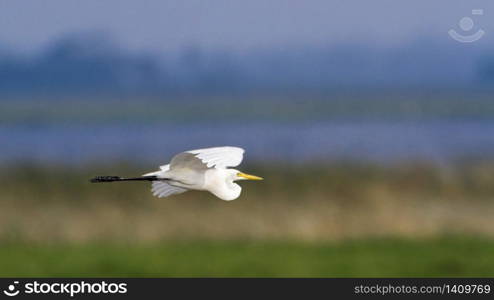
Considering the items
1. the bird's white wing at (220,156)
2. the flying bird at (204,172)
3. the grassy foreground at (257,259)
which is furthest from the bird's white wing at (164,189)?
the grassy foreground at (257,259)

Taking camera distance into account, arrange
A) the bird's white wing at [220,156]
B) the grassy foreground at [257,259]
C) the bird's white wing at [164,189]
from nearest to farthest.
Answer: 1. the bird's white wing at [220,156]
2. the bird's white wing at [164,189]
3. the grassy foreground at [257,259]

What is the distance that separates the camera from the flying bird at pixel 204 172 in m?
4.17

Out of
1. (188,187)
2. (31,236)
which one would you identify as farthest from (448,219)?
(188,187)

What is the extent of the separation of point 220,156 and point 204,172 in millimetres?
151

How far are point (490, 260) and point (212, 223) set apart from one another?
7.48 feet

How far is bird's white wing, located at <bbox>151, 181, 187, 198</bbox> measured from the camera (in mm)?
4391

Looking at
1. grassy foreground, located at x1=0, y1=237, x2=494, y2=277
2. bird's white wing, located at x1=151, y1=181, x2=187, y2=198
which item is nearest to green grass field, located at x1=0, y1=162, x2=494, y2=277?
grassy foreground, located at x1=0, y1=237, x2=494, y2=277

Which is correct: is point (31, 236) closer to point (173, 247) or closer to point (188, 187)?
point (173, 247)

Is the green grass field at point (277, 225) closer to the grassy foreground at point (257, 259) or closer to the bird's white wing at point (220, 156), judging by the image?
the grassy foreground at point (257, 259)

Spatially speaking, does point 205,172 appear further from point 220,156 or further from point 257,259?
point 257,259

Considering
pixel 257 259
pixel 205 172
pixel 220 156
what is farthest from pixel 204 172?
pixel 257 259

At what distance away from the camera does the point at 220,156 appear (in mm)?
4188

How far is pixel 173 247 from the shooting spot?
27.9 feet

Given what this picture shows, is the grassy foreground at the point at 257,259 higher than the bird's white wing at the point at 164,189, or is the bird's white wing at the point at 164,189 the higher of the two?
the grassy foreground at the point at 257,259
